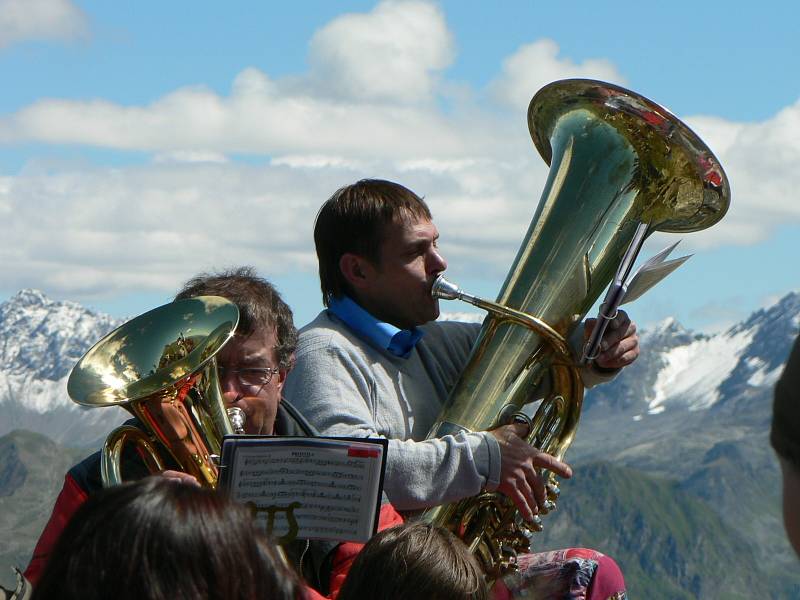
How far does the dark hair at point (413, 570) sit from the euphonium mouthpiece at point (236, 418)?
1.17 metres

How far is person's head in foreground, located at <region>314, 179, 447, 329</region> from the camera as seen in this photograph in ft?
18.0

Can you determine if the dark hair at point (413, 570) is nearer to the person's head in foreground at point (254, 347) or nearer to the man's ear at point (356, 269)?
the person's head in foreground at point (254, 347)

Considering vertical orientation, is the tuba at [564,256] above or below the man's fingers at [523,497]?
above

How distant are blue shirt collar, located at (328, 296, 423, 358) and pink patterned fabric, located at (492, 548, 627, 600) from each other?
1033 mm

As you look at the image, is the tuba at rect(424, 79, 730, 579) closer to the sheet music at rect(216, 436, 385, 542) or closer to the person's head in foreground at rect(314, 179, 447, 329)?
the person's head in foreground at rect(314, 179, 447, 329)

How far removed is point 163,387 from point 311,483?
1.84ft

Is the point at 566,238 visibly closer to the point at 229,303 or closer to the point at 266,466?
the point at 229,303

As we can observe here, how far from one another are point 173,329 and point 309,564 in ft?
3.05

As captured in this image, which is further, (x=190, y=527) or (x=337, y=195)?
(x=337, y=195)

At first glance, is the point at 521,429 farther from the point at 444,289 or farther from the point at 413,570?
the point at 413,570

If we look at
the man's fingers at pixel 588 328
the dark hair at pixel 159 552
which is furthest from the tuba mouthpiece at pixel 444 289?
the dark hair at pixel 159 552

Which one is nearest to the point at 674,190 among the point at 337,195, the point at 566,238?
the point at 566,238

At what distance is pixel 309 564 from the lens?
462 centimetres

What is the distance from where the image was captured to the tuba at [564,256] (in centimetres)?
506
